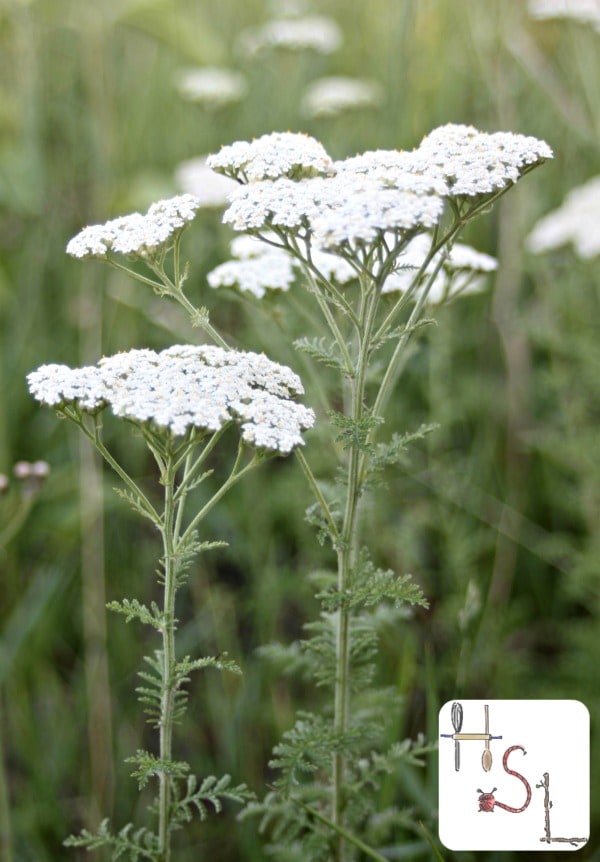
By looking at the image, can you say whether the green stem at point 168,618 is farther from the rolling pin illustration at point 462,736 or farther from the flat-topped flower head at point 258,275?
the flat-topped flower head at point 258,275

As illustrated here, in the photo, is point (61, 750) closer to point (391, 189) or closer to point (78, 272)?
point (391, 189)

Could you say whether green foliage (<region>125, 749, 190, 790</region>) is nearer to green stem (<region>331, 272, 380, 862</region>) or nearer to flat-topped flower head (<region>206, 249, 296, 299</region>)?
green stem (<region>331, 272, 380, 862</region>)

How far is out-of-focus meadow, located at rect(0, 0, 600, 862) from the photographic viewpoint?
2.57 m

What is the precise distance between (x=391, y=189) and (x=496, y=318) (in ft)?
7.71

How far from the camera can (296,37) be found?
14.3ft

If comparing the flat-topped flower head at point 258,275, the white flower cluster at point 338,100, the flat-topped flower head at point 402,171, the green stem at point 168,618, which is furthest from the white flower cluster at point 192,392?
the white flower cluster at point 338,100

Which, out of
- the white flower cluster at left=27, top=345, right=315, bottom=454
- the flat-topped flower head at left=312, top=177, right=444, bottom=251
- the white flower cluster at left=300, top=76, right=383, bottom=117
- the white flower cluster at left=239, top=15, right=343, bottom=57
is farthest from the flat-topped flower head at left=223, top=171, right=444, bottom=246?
the white flower cluster at left=239, top=15, right=343, bottom=57

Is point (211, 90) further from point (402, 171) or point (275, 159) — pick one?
point (402, 171)

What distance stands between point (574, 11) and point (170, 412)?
10.4ft

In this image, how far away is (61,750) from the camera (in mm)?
2551

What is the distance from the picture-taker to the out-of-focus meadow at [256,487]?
2.57 metres

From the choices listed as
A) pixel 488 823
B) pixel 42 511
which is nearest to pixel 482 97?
pixel 42 511

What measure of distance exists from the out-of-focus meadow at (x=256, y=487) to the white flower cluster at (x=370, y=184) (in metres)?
0.84

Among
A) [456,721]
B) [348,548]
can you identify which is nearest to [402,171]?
[348,548]
